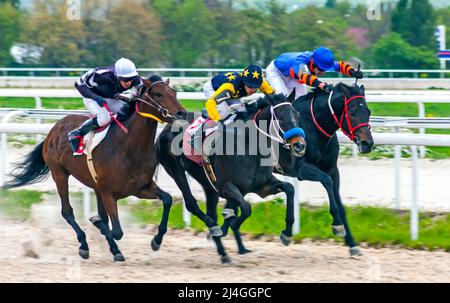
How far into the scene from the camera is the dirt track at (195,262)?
6.51 metres

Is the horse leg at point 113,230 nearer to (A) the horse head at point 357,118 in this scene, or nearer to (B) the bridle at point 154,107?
(B) the bridle at point 154,107

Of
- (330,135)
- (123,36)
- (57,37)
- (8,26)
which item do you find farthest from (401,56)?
(330,135)

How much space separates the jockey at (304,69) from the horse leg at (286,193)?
927 millimetres

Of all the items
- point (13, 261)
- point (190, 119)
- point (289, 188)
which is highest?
point (190, 119)

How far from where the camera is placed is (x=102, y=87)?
7.61 m

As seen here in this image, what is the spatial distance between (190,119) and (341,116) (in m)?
1.14

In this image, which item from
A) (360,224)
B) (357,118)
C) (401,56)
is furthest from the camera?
(401,56)

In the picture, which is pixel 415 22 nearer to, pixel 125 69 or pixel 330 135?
pixel 330 135

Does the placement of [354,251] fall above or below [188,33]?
below

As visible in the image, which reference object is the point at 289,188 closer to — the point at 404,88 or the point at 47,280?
the point at 47,280

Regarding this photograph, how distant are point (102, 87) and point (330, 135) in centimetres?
177

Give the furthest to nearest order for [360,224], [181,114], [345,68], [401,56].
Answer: [401,56], [360,224], [345,68], [181,114]

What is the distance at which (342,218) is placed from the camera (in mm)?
7246
